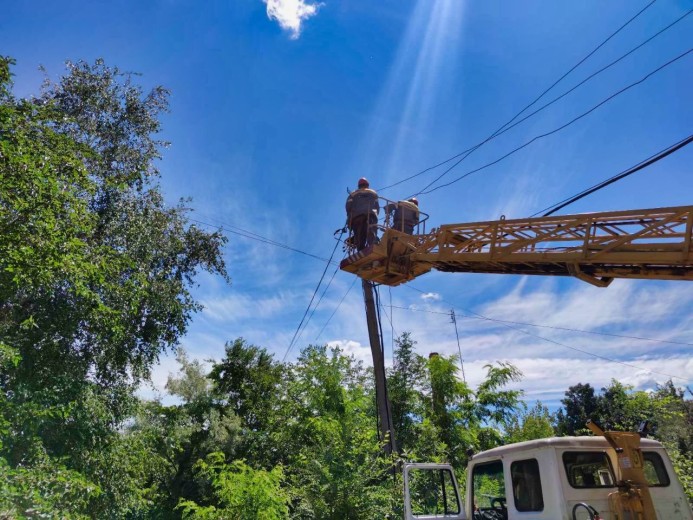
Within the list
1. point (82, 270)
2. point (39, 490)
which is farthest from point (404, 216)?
point (39, 490)

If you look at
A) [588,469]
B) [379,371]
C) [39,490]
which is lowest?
[39,490]

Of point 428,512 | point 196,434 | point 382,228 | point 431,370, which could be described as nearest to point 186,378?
point 196,434

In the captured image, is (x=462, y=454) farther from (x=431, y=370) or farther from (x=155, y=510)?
(x=155, y=510)

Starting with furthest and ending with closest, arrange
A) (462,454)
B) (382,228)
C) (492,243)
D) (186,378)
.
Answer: (186,378)
(462,454)
(382,228)
(492,243)

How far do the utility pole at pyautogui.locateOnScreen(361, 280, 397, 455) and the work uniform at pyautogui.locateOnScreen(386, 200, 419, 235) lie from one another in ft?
7.02

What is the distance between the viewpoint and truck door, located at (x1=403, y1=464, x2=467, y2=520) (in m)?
5.82

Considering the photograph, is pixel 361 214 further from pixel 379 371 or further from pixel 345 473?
pixel 345 473

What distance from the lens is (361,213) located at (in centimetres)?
1184

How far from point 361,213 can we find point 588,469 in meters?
8.42

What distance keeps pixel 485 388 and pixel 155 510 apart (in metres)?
19.4

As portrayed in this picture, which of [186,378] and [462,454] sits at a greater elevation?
[186,378]

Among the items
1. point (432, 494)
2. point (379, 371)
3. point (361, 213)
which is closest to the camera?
point (432, 494)

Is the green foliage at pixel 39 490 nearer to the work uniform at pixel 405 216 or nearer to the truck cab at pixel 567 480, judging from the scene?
the truck cab at pixel 567 480

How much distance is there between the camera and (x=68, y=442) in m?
9.65
